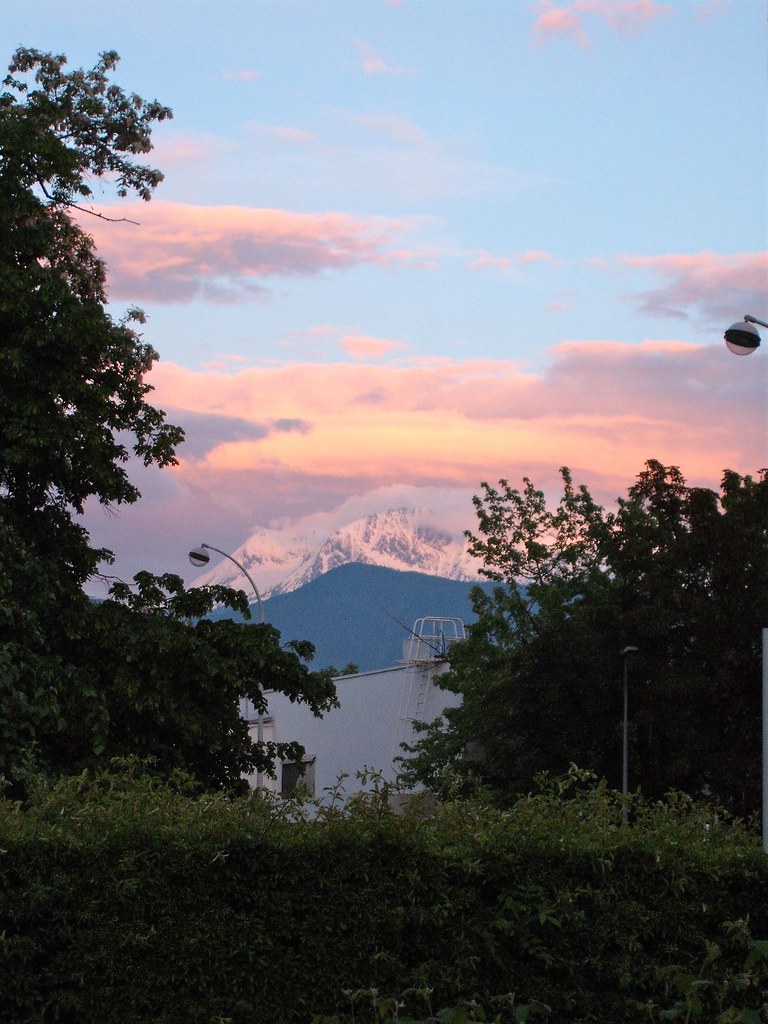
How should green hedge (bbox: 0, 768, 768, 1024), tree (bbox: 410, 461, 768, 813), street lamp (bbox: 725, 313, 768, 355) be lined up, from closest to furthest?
green hedge (bbox: 0, 768, 768, 1024) < street lamp (bbox: 725, 313, 768, 355) < tree (bbox: 410, 461, 768, 813)

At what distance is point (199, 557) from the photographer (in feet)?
133

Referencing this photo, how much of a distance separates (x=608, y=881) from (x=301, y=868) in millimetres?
2011

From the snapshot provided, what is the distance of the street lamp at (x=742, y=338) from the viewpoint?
62.9 feet

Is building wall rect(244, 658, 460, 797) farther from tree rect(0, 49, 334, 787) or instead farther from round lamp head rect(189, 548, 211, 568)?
tree rect(0, 49, 334, 787)

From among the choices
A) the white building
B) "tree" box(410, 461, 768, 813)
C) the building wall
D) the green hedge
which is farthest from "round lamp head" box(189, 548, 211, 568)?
the green hedge

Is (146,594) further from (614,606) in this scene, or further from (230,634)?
(614,606)

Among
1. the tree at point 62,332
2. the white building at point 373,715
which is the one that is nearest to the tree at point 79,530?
the tree at point 62,332

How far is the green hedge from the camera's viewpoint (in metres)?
8.30

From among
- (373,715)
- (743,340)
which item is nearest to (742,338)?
(743,340)

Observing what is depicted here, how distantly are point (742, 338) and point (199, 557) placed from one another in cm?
2414

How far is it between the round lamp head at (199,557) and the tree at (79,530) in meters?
16.0

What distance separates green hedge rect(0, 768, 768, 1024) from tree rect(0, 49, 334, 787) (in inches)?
433

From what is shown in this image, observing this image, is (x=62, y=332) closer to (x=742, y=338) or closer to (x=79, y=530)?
(x=79, y=530)

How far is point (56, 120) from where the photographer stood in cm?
2427
